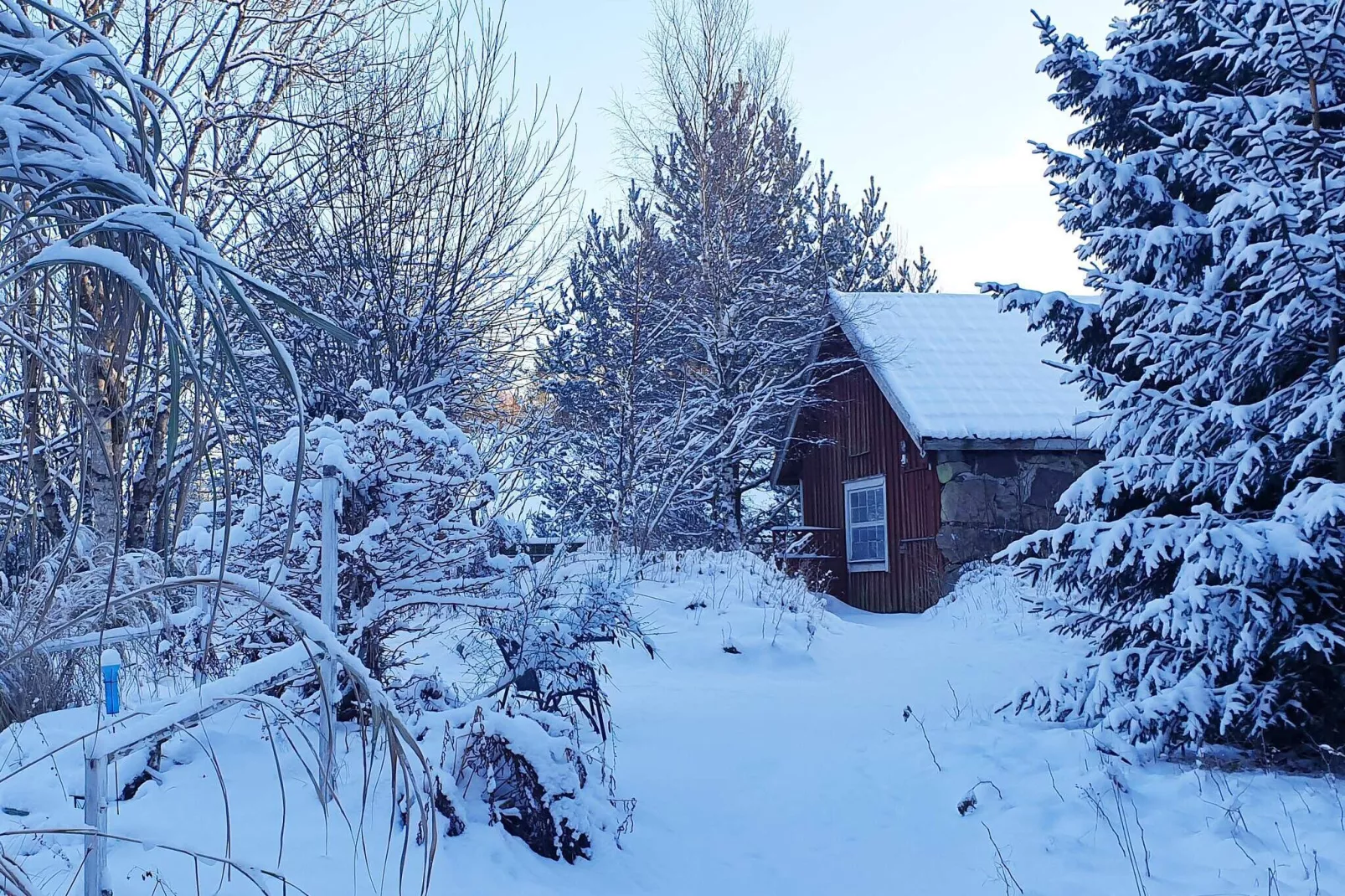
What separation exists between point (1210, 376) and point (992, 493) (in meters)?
7.62

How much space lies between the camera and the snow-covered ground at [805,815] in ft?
11.7

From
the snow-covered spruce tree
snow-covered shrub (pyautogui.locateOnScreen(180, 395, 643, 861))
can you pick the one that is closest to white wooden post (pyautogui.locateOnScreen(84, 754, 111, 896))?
snow-covered shrub (pyautogui.locateOnScreen(180, 395, 643, 861))

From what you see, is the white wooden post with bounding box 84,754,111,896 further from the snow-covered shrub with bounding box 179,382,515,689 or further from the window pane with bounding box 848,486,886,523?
the window pane with bounding box 848,486,886,523

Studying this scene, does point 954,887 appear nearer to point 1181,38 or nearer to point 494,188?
point 1181,38

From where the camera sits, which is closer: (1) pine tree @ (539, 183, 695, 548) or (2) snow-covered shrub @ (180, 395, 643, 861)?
(2) snow-covered shrub @ (180, 395, 643, 861)

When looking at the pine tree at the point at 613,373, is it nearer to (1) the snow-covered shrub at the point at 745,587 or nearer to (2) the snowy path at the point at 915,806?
(1) the snow-covered shrub at the point at 745,587

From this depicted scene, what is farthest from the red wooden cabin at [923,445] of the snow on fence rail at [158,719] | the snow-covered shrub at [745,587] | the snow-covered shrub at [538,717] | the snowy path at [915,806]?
the snow on fence rail at [158,719]

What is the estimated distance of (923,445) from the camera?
12008 millimetres

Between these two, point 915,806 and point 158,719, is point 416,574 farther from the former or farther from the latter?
Answer: point 158,719

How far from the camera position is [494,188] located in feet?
31.2

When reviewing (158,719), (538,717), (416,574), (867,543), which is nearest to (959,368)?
(867,543)

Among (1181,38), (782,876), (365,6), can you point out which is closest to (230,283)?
(782,876)

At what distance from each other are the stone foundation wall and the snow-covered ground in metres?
5.53

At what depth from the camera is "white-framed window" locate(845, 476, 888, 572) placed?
47.6 ft
